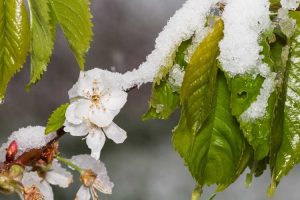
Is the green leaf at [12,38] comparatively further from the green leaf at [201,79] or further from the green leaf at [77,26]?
the green leaf at [201,79]

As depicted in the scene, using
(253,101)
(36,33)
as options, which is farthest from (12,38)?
(253,101)

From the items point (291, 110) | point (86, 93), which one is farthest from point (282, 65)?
point (86, 93)

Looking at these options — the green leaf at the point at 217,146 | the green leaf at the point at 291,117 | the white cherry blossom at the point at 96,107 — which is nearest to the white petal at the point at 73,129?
the white cherry blossom at the point at 96,107

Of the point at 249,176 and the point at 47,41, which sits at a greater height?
the point at 47,41

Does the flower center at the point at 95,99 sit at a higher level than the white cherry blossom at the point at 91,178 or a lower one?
higher

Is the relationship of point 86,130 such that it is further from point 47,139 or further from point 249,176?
point 249,176

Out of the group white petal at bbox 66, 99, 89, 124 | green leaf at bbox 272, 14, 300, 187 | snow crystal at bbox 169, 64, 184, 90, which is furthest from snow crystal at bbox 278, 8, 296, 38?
white petal at bbox 66, 99, 89, 124

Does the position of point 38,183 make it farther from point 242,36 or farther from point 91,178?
point 242,36
